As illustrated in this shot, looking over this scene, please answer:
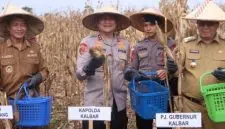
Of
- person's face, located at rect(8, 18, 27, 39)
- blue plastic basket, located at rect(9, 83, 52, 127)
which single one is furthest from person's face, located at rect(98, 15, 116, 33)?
blue plastic basket, located at rect(9, 83, 52, 127)

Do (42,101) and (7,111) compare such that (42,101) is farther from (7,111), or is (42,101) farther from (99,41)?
(99,41)

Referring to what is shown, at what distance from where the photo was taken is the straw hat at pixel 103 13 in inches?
157

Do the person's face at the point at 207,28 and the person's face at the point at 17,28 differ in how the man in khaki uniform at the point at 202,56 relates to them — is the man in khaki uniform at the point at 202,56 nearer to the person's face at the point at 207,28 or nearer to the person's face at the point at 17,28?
the person's face at the point at 207,28

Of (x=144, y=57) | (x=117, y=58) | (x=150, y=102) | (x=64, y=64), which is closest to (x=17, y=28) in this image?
(x=117, y=58)

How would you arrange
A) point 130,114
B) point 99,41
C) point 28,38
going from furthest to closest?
point 130,114 < point 28,38 < point 99,41

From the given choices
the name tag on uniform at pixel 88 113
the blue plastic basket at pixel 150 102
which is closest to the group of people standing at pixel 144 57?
the blue plastic basket at pixel 150 102

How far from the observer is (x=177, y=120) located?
11.2 feet

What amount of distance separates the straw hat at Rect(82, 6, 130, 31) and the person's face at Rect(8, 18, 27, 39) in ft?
1.87

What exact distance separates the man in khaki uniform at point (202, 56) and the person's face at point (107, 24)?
2.17ft

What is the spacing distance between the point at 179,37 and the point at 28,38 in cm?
154

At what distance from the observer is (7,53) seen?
4035 millimetres

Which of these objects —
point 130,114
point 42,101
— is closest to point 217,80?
point 42,101

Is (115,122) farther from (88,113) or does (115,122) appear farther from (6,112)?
(6,112)

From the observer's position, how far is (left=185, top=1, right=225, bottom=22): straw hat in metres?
3.61
